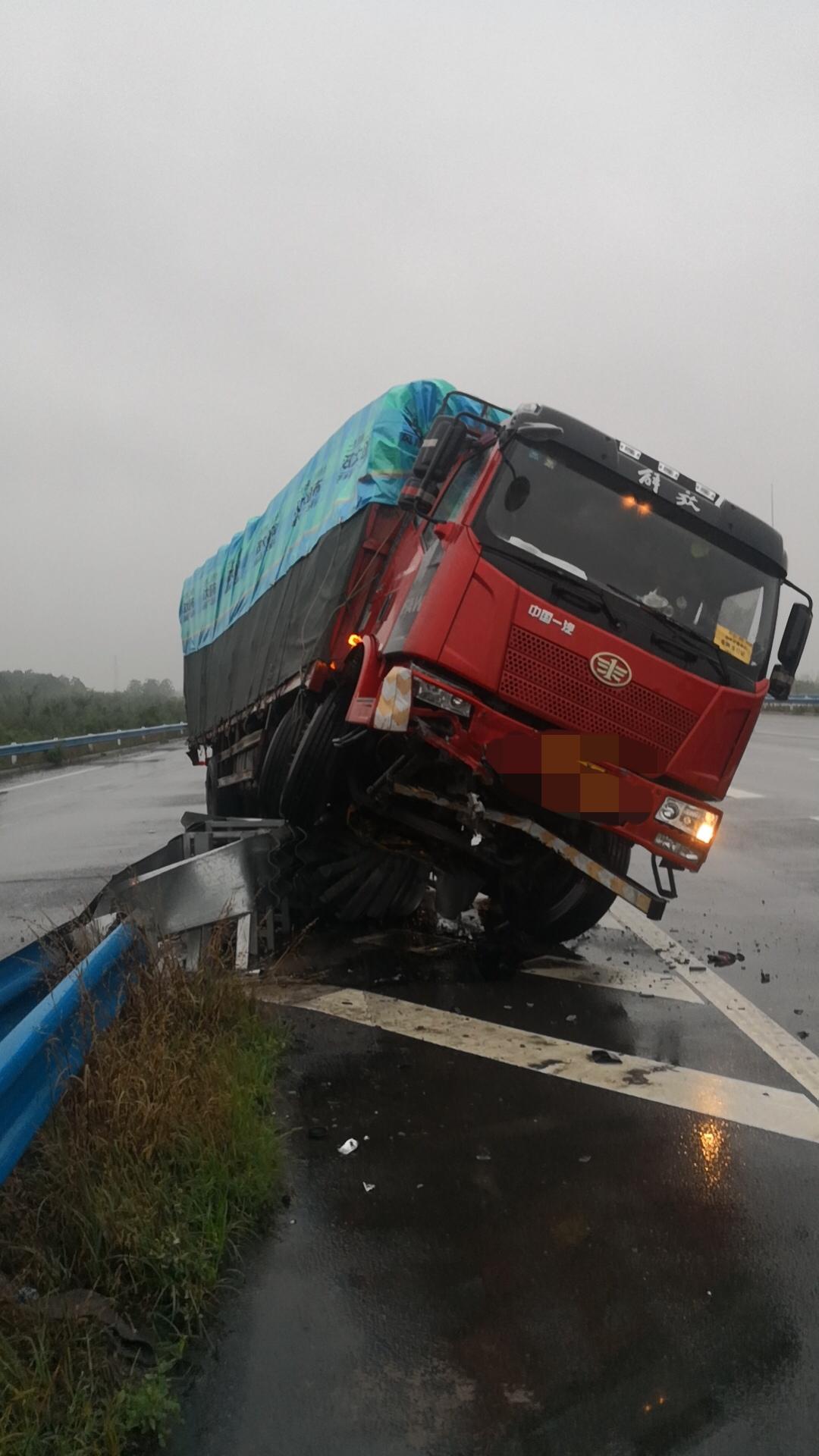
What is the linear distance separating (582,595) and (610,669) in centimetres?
40

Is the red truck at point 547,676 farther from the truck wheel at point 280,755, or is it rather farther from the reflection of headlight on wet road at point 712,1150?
the reflection of headlight on wet road at point 712,1150

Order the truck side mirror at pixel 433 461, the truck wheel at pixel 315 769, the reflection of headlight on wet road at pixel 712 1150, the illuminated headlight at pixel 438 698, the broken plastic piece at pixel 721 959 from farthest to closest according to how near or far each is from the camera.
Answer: the truck wheel at pixel 315 769, the broken plastic piece at pixel 721 959, the truck side mirror at pixel 433 461, the illuminated headlight at pixel 438 698, the reflection of headlight on wet road at pixel 712 1150

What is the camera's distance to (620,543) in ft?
19.1

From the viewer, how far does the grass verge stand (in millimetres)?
2445

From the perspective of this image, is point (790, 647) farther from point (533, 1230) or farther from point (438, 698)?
point (533, 1230)

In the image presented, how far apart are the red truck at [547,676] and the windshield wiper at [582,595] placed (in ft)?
0.04

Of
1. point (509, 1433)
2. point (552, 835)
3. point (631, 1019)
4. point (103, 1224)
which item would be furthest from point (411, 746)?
point (509, 1433)

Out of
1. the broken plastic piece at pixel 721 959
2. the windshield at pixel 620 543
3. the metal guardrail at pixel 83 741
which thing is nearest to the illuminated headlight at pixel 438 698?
the windshield at pixel 620 543

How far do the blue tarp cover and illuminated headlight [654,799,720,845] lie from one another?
8.54 feet

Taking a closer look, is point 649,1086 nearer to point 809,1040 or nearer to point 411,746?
point 809,1040

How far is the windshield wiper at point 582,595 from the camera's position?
5.59m

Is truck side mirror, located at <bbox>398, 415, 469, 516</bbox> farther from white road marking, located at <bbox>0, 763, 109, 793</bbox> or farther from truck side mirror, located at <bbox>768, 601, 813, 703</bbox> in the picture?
white road marking, located at <bbox>0, 763, 109, 793</bbox>

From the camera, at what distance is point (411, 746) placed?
585 cm

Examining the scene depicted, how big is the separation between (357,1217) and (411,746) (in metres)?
2.79
